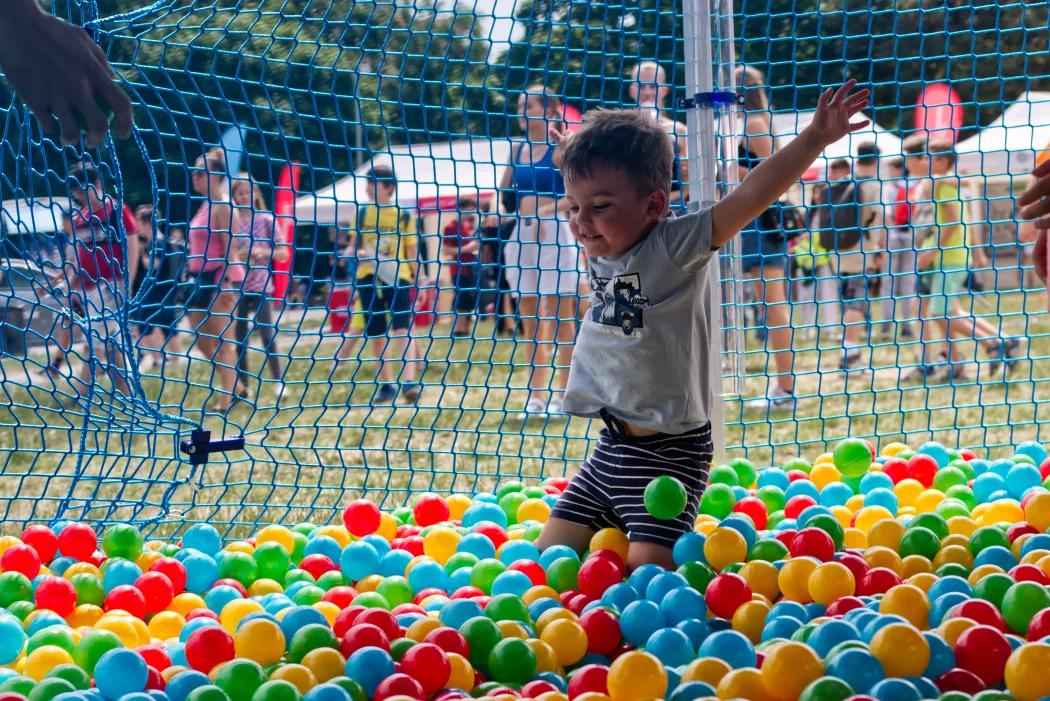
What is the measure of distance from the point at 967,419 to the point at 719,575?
322 cm

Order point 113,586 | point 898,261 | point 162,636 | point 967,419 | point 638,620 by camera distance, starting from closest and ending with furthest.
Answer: point 638,620 → point 162,636 → point 113,586 → point 967,419 → point 898,261

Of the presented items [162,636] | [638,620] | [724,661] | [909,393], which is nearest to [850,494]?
[638,620]

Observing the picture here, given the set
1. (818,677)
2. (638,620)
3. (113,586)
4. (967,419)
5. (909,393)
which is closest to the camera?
(818,677)

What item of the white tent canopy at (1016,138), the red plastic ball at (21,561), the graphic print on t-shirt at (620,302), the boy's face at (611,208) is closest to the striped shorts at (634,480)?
the graphic print on t-shirt at (620,302)

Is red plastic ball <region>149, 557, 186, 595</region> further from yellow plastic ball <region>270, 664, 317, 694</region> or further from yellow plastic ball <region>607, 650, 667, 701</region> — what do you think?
yellow plastic ball <region>607, 650, 667, 701</region>

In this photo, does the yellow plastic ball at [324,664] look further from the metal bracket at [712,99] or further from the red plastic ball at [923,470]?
the red plastic ball at [923,470]

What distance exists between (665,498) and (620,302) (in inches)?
20.1

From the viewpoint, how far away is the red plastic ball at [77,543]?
313 cm

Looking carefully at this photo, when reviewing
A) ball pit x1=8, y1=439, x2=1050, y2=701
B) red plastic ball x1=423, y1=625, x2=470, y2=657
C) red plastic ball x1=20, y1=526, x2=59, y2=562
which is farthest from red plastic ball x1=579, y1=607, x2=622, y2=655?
red plastic ball x1=20, y1=526, x2=59, y2=562

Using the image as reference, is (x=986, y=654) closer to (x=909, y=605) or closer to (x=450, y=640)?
(x=909, y=605)

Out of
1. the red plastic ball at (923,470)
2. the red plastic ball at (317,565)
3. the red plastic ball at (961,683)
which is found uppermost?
the red plastic ball at (923,470)

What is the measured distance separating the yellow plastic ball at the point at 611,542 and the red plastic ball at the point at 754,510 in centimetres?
45

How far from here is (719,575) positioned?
8.34 feet

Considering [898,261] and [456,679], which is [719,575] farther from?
[898,261]
